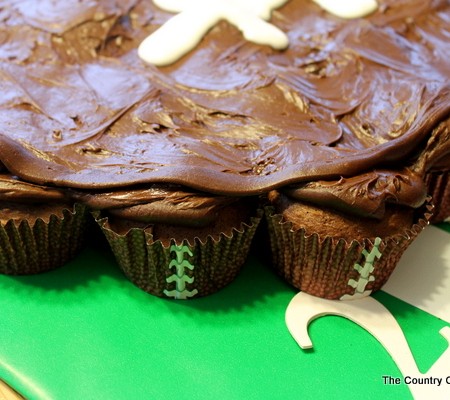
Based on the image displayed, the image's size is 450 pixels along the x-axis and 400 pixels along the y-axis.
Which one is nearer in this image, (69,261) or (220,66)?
(69,261)

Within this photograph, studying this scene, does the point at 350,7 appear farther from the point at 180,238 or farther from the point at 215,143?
the point at 180,238

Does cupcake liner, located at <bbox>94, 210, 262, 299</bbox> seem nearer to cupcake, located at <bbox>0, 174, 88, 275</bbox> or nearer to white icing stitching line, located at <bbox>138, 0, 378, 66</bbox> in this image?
cupcake, located at <bbox>0, 174, 88, 275</bbox>

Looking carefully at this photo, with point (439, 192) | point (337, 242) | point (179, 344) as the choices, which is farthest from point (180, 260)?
point (439, 192)

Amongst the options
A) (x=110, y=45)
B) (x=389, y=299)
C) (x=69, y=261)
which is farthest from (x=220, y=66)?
(x=389, y=299)

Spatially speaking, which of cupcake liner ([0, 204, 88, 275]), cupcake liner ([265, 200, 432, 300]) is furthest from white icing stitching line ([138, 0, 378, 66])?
cupcake liner ([265, 200, 432, 300])

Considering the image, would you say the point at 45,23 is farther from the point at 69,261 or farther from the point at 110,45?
the point at 69,261

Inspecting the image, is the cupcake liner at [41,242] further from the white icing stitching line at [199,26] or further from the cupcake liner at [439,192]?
the cupcake liner at [439,192]
